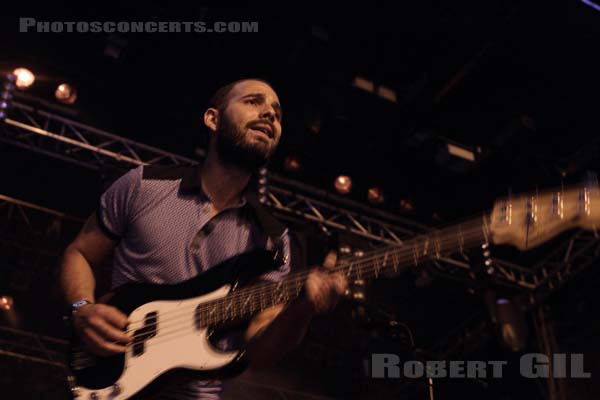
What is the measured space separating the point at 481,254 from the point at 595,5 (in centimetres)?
425

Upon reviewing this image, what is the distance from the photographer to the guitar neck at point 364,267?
247 cm

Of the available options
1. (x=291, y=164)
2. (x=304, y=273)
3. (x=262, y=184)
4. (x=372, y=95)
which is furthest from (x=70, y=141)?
(x=304, y=273)

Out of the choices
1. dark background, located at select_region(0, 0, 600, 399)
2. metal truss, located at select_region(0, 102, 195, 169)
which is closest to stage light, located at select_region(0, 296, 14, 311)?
dark background, located at select_region(0, 0, 600, 399)

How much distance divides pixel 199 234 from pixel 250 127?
0.63m

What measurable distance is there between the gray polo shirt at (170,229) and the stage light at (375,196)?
701 cm

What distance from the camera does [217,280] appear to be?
257cm

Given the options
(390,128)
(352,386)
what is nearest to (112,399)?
(390,128)

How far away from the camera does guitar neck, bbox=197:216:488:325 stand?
2.47 m

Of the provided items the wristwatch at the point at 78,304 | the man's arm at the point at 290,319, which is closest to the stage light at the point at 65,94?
the wristwatch at the point at 78,304

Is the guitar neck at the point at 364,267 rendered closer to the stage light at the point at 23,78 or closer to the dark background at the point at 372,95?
the dark background at the point at 372,95

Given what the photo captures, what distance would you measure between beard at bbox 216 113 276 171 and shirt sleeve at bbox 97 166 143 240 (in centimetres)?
46

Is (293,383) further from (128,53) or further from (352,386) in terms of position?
(128,53)

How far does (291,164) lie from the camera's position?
9453 mm

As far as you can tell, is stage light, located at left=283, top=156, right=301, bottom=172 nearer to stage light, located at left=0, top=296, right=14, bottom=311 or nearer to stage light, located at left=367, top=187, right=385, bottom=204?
stage light, located at left=367, top=187, right=385, bottom=204
